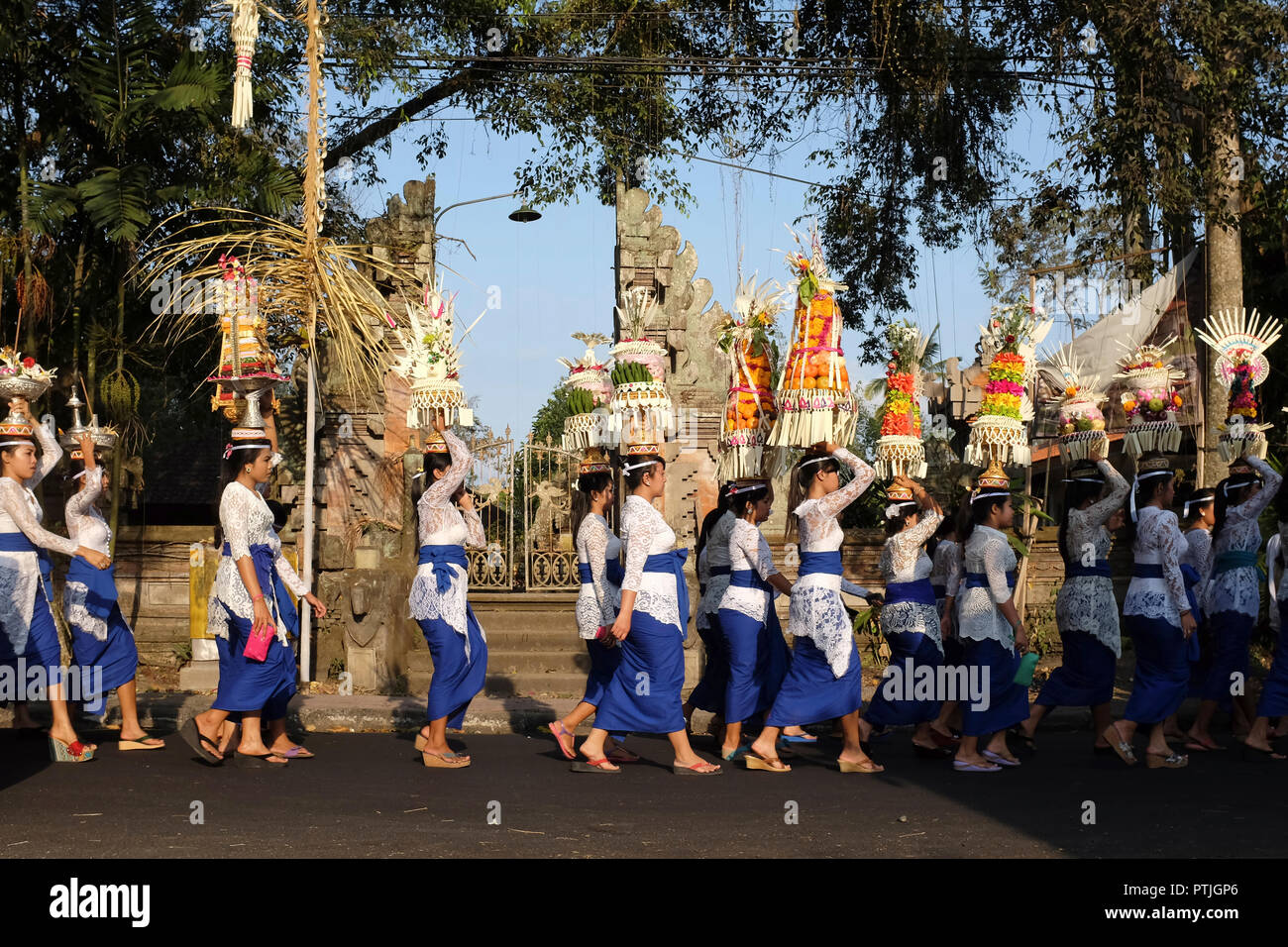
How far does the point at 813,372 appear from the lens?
8.11m

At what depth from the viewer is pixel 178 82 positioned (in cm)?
1180

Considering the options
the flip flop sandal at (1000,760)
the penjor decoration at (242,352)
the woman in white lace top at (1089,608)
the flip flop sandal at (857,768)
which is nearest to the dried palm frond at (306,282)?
the penjor decoration at (242,352)

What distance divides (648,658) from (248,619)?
88.4 inches

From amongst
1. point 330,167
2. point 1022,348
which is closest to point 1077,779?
point 1022,348

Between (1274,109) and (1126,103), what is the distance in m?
1.45

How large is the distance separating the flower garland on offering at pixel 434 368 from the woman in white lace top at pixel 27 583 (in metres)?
2.02

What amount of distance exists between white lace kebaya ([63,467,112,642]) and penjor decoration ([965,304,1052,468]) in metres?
5.77

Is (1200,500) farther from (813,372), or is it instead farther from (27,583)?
(27,583)

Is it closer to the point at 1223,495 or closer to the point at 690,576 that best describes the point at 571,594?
the point at 690,576

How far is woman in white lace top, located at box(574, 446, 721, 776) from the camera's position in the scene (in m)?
7.49

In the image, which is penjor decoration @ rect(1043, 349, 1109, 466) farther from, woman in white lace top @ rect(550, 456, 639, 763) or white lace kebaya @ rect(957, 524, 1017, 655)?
woman in white lace top @ rect(550, 456, 639, 763)

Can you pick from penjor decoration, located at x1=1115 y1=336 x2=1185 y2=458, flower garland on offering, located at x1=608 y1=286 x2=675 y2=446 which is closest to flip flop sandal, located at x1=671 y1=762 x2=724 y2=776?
flower garland on offering, located at x1=608 y1=286 x2=675 y2=446

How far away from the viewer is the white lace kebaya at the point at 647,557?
7480mm

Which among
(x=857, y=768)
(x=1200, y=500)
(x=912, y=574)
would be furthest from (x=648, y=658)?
(x=1200, y=500)
